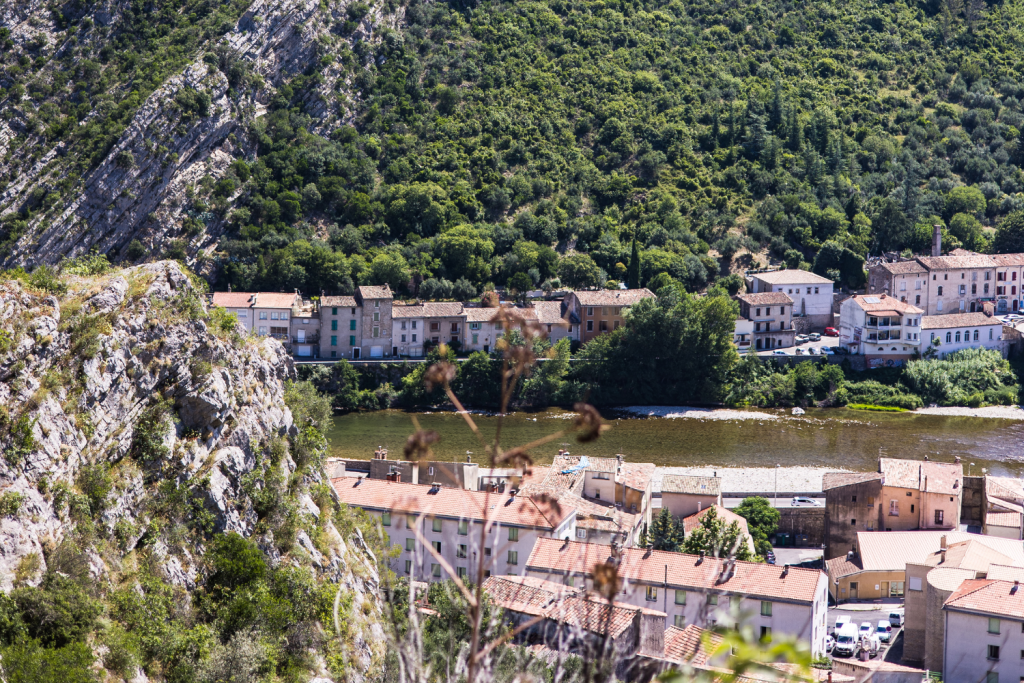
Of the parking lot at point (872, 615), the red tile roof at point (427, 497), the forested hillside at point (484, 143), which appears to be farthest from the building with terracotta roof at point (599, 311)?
the parking lot at point (872, 615)

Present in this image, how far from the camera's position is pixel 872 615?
2572 centimetres

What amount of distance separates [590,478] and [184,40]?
177ft

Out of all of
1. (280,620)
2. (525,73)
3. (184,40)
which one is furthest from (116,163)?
(280,620)

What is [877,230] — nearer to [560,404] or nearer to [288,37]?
[560,404]

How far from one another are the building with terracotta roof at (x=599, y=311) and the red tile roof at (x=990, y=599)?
3416 cm

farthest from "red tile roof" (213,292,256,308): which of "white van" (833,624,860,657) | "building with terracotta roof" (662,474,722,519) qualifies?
"white van" (833,624,860,657)

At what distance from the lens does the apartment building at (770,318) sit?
56.4 metres

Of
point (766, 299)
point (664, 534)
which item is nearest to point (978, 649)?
point (664, 534)

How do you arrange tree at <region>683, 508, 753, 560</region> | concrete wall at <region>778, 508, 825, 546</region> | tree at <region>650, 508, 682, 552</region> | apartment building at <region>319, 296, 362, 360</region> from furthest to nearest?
1. apartment building at <region>319, 296, 362, 360</region>
2. concrete wall at <region>778, 508, 825, 546</region>
3. tree at <region>650, 508, 682, 552</region>
4. tree at <region>683, 508, 753, 560</region>

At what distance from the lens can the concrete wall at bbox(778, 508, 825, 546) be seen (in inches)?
1232

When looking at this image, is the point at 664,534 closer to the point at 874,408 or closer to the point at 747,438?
the point at 747,438

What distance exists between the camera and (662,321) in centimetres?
5144

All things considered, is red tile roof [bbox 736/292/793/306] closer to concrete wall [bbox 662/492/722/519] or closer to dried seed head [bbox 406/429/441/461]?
concrete wall [bbox 662/492/722/519]

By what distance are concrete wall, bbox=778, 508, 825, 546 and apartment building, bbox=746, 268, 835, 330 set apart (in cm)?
2884
